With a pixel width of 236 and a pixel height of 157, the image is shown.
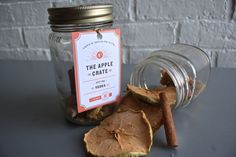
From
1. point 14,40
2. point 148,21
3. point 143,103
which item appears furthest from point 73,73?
point 14,40

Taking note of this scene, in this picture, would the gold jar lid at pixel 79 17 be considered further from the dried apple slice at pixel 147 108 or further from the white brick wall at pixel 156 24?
the white brick wall at pixel 156 24

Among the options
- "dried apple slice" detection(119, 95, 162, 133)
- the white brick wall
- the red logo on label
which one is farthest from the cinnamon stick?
the white brick wall

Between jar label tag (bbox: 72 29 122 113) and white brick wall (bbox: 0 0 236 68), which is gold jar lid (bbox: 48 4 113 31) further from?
white brick wall (bbox: 0 0 236 68)

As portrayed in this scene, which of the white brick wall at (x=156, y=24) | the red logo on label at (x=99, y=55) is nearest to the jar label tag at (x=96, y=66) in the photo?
the red logo on label at (x=99, y=55)

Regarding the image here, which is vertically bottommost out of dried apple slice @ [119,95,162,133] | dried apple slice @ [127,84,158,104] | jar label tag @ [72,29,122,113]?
dried apple slice @ [119,95,162,133]

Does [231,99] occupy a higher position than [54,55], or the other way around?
[54,55]

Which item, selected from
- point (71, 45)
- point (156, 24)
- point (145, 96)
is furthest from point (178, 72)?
point (156, 24)

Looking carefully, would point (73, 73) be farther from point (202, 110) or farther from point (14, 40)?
point (14, 40)
